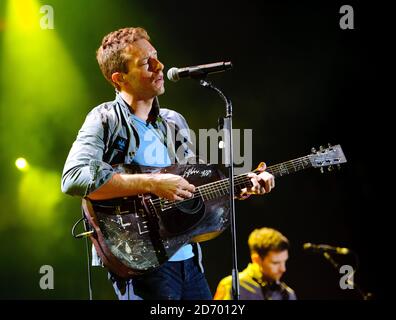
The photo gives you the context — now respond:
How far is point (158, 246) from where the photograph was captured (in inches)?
95.8

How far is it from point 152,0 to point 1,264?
2.81 meters

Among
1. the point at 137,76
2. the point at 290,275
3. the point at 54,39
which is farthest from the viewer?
the point at 54,39

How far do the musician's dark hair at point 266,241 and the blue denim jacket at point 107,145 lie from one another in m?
1.27

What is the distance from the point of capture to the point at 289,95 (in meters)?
4.14

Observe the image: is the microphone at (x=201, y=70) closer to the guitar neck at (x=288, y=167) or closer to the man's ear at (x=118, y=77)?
the man's ear at (x=118, y=77)

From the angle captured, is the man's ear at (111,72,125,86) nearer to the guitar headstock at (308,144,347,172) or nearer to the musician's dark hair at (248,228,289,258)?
the guitar headstock at (308,144,347,172)

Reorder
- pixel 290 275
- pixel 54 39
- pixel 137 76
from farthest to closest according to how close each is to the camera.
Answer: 1. pixel 54 39
2. pixel 290 275
3. pixel 137 76

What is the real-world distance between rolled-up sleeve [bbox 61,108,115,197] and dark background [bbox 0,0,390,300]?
1.66m

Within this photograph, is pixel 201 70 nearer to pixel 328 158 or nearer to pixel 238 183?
pixel 238 183

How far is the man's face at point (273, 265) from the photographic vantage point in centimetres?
369

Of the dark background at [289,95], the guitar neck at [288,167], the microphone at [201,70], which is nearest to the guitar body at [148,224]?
the guitar neck at [288,167]

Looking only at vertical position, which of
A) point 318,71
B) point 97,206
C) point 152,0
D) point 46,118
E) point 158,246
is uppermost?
point 152,0

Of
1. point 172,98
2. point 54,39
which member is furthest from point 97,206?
point 54,39
